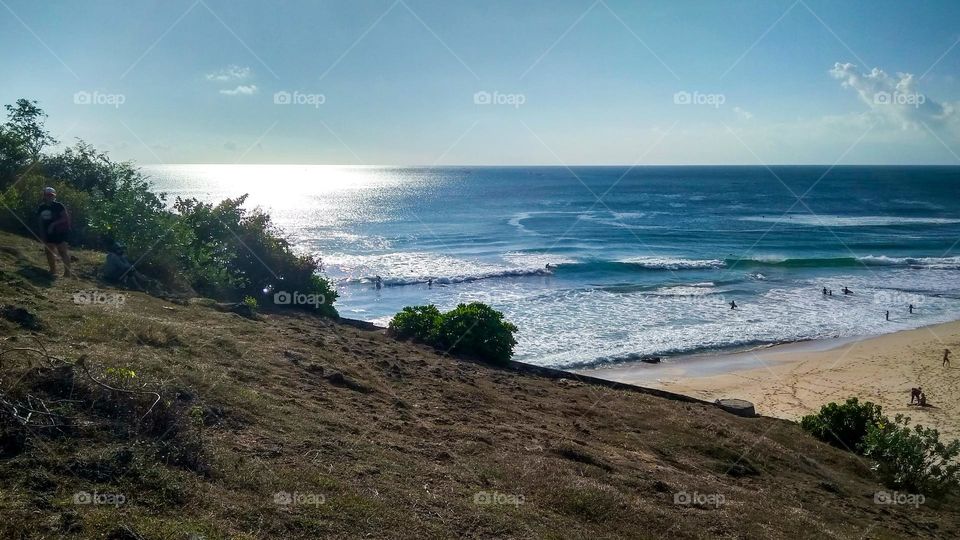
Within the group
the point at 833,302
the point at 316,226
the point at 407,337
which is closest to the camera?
the point at 407,337

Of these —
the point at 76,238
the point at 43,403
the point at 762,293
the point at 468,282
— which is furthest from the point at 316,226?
the point at 43,403

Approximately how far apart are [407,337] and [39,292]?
6866 millimetres

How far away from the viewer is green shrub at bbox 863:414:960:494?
9.22 metres

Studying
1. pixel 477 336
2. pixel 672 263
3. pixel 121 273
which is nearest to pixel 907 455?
pixel 477 336

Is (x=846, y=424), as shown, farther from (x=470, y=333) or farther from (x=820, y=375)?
(x=820, y=375)

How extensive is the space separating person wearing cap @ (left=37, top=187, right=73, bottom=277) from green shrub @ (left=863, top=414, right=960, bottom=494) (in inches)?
541

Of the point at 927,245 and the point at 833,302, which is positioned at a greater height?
the point at 927,245

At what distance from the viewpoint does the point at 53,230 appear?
10703mm

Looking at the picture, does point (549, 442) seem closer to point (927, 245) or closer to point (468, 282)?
point (468, 282)

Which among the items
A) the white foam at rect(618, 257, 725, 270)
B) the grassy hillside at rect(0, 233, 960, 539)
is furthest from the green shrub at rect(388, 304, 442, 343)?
the white foam at rect(618, 257, 725, 270)

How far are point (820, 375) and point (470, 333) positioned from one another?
12.8m

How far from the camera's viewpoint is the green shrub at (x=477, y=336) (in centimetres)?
1344

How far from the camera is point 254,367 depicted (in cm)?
830

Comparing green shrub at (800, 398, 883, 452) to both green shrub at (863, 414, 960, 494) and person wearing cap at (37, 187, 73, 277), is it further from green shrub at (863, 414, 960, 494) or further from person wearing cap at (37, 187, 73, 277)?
person wearing cap at (37, 187, 73, 277)
